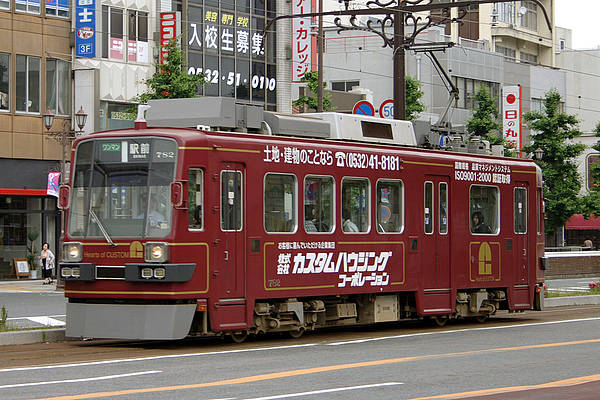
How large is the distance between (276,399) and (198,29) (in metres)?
38.1

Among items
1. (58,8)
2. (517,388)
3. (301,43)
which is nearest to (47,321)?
(517,388)

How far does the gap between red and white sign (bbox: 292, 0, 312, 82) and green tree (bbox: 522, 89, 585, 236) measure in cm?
1195

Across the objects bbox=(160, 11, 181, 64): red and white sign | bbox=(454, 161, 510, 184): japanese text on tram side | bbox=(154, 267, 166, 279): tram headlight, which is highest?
bbox=(160, 11, 181, 64): red and white sign

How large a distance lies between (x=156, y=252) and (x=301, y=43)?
117 feet

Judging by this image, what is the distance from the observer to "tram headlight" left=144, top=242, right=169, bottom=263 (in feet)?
52.5

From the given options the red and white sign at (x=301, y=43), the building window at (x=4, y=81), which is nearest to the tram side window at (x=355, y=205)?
the building window at (x=4, y=81)

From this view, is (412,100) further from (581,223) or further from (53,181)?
(581,223)

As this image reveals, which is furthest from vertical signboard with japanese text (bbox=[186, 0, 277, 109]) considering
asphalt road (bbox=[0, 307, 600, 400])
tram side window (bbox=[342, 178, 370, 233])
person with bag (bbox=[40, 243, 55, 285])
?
asphalt road (bbox=[0, 307, 600, 400])

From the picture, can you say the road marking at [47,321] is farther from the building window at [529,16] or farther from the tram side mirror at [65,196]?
the building window at [529,16]

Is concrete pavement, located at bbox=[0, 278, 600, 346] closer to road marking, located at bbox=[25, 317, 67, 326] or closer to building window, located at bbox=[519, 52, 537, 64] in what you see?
road marking, located at bbox=[25, 317, 67, 326]

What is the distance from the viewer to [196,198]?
54.1 feet

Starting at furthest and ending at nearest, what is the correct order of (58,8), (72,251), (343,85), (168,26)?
(343,85), (168,26), (58,8), (72,251)

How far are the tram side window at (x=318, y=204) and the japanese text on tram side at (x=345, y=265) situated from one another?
1.51ft

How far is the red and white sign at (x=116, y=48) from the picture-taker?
44.5 meters
